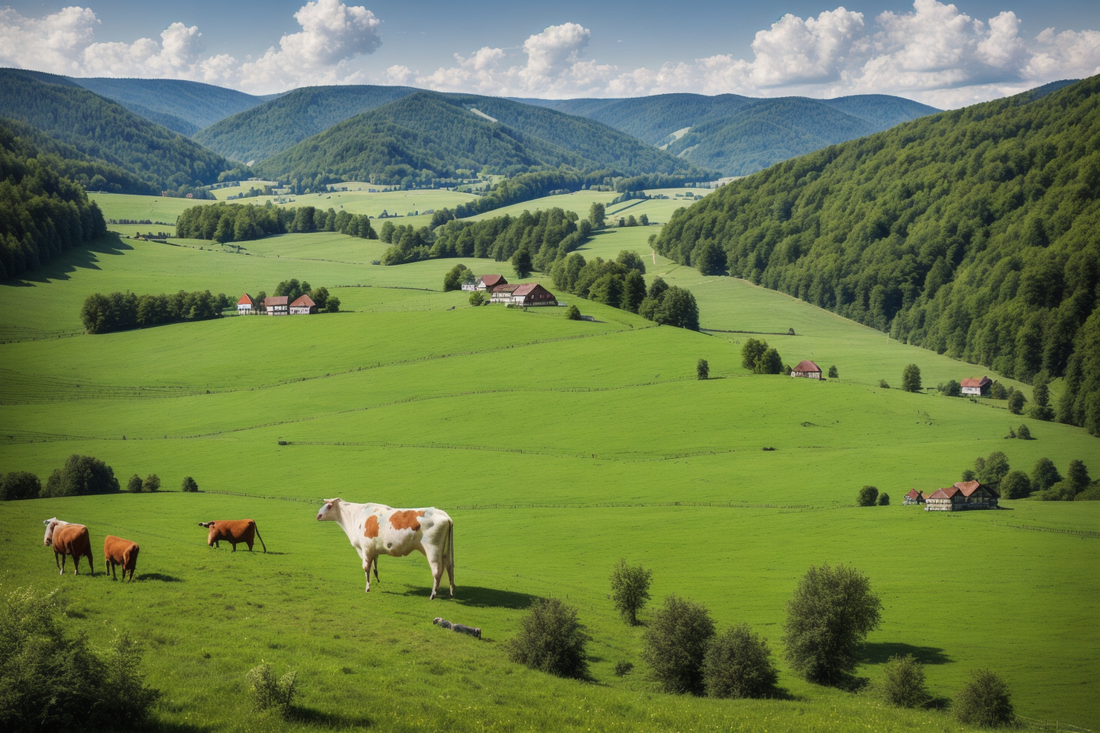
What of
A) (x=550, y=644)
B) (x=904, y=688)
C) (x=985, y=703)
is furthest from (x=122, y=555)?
(x=985, y=703)

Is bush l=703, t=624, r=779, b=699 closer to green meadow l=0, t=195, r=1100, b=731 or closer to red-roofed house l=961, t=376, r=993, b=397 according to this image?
green meadow l=0, t=195, r=1100, b=731

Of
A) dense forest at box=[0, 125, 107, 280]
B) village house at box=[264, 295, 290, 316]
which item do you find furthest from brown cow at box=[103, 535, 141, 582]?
dense forest at box=[0, 125, 107, 280]

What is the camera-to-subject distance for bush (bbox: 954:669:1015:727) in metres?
25.8

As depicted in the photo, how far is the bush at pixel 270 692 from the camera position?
14977mm

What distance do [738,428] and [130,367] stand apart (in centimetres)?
7369

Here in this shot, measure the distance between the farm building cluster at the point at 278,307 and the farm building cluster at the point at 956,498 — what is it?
94068 mm

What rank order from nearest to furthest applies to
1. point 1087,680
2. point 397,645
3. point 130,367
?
point 397,645
point 1087,680
point 130,367

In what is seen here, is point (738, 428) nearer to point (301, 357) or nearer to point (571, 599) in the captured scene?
point (571, 599)

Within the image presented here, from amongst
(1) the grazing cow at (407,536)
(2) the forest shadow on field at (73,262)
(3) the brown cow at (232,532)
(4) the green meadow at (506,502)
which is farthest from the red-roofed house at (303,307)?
(1) the grazing cow at (407,536)

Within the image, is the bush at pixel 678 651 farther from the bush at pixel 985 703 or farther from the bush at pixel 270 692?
the bush at pixel 270 692

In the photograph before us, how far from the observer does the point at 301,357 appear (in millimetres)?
99688

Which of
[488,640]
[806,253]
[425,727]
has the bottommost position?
[488,640]

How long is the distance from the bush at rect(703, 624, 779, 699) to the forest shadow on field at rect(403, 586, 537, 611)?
729cm

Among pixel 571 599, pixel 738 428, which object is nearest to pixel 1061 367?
pixel 738 428
